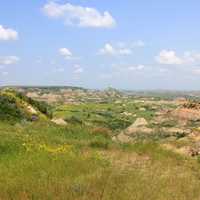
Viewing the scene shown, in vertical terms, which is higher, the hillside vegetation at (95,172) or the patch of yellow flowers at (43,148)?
the patch of yellow flowers at (43,148)

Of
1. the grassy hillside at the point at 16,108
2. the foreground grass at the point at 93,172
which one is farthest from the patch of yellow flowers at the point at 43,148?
the grassy hillside at the point at 16,108

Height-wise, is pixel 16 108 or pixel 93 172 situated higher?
pixel 16 108

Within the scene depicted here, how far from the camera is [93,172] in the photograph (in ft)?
38.4

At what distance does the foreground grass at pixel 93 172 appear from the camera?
9.32m

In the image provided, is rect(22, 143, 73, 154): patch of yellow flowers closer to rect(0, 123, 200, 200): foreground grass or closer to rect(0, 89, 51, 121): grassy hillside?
rect(0, 123, 200, 200): foreground grass

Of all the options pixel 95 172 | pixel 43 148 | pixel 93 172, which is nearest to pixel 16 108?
pixel 43 148

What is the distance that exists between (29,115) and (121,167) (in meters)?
16.8

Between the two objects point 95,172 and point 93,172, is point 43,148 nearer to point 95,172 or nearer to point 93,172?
point 93,172

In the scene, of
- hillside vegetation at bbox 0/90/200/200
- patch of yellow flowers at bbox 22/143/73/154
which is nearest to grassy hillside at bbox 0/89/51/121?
hillside vegetation at bbox 0/90/200/200

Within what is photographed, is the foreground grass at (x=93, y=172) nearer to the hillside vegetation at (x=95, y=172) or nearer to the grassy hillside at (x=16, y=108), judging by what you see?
the hillside vegetation at (x=95, y=172)

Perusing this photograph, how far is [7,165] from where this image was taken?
12.2m

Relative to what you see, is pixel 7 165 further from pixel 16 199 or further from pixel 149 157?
pixel 149 157

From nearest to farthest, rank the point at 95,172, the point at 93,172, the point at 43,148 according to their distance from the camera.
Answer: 1. the point at 95,172
2. the point at 93,172
3. the point at 43,148

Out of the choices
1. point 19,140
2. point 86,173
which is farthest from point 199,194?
point 19,140
